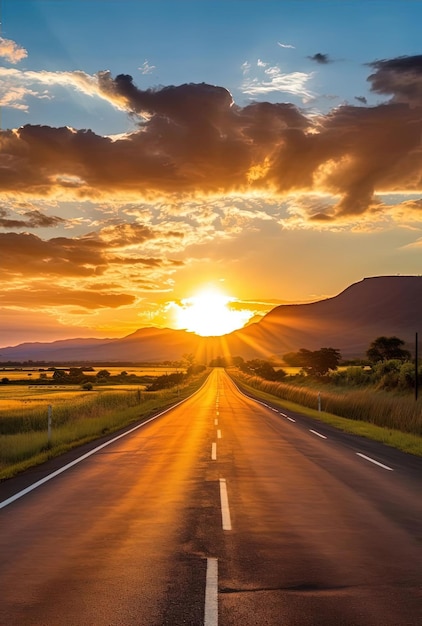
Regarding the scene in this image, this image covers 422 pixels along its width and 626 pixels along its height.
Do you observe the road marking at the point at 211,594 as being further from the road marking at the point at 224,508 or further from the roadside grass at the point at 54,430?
the roadside grass at the point at 54,430

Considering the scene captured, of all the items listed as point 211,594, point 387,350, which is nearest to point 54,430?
point 211,594

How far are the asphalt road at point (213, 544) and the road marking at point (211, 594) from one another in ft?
0.06

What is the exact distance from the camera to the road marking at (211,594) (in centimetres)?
536

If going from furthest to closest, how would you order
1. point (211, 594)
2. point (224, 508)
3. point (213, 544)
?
point (224, 508)
point (213, 544)
point (211, 594)

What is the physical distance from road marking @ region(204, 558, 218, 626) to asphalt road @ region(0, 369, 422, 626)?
0.02 m

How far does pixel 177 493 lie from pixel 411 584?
5.91 meters

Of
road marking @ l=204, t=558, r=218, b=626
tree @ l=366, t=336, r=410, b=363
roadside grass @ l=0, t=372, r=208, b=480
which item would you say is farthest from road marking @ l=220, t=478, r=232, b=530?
tree @ l=366, t=336, r=410, b=363

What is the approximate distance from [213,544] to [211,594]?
1958 mm

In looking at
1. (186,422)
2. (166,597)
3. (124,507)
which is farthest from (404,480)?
(186,422)

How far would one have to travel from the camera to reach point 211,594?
598 cm

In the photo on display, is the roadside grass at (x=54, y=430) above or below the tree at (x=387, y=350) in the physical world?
below

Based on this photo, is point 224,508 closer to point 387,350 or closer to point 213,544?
point 213,544

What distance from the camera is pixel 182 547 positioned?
7762 millimetres

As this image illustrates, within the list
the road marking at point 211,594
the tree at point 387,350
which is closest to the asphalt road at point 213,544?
the road marking at point 211,594
